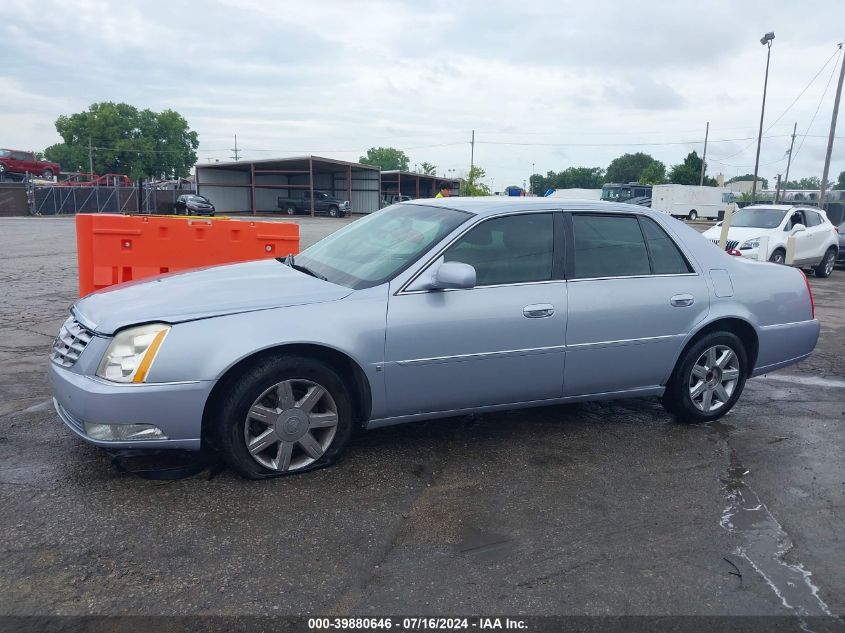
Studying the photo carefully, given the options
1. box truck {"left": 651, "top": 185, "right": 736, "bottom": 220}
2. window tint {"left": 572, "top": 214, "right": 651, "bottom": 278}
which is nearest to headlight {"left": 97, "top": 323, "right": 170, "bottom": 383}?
window tint {"left": 572, "top": 214, "right": 651, "bottom": 278}

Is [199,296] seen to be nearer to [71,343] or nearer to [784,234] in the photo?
[71,343]

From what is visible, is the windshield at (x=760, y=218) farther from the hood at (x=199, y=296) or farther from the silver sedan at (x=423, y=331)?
the hood at (x=199, y=296)

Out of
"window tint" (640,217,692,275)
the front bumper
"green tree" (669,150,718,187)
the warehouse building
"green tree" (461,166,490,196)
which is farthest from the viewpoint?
"green tree" (669,150,718,187)

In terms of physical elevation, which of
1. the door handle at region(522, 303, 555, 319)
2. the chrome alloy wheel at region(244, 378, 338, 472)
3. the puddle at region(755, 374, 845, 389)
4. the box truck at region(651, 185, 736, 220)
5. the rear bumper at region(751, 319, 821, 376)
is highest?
the box truck at region(651, 185, 736, 220)

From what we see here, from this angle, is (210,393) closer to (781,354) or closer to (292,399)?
(292,399)

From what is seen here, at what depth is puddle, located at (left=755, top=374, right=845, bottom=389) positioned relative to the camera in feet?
20.9

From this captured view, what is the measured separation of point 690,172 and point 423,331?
240 ft

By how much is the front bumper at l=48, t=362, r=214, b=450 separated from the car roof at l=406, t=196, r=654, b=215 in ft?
6.70

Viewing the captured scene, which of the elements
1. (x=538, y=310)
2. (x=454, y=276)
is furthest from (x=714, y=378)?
(x=454, y=276)

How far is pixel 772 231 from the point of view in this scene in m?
14.6

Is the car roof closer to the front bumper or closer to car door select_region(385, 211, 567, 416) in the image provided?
car door select_region(385, 211, 567, 416)

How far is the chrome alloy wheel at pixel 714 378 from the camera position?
197 inches

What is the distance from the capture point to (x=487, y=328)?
164 inches

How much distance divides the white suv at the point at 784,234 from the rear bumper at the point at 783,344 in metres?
8.79
